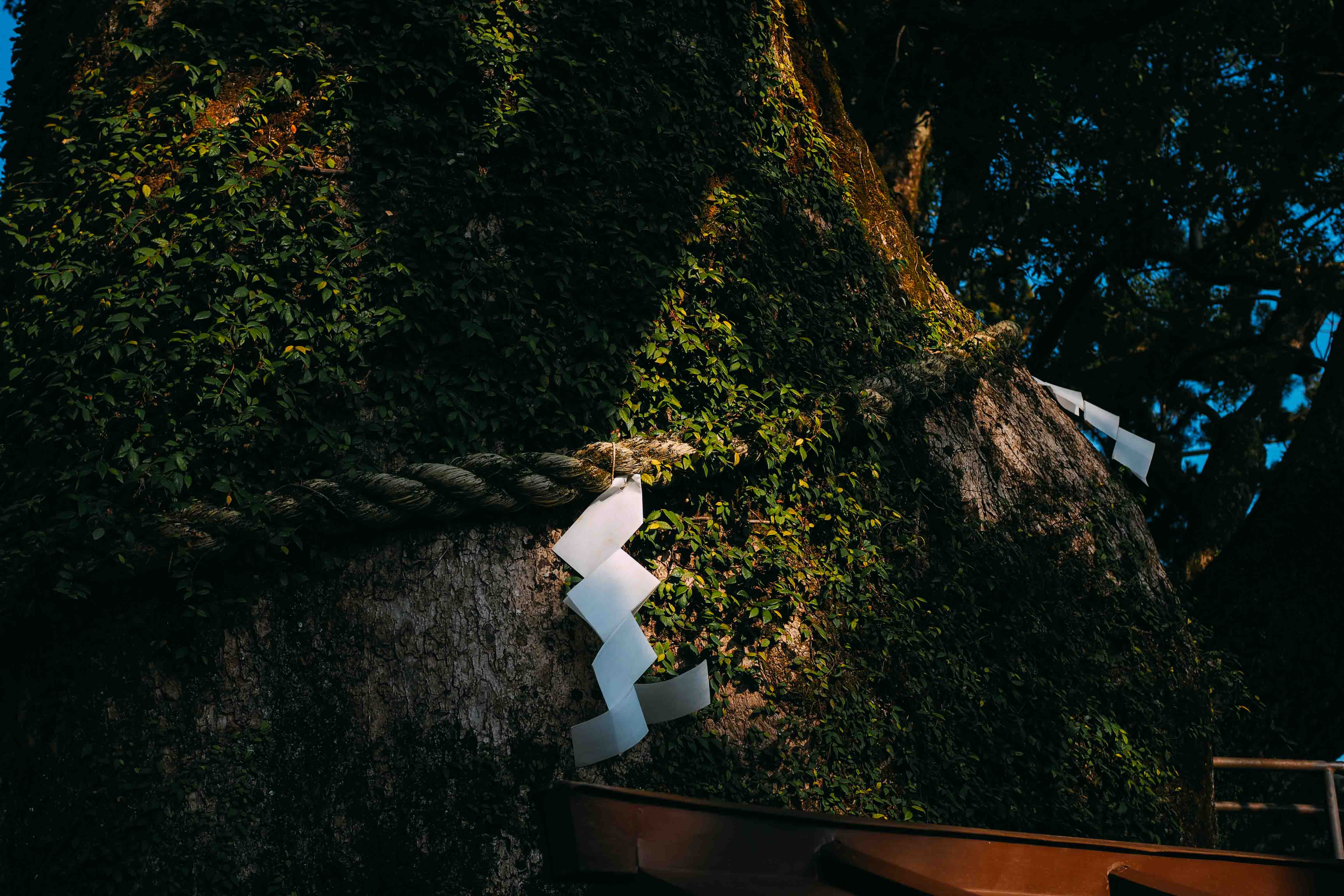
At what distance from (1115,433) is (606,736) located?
253cm

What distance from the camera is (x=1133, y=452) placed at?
137 inches

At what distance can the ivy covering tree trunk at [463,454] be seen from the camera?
1.89 metres

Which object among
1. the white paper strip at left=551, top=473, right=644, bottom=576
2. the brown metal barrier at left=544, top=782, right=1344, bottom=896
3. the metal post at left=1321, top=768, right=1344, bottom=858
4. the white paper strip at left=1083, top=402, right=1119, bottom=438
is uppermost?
the white paper strip at left=1083, top=402, right=1119, bottom=438

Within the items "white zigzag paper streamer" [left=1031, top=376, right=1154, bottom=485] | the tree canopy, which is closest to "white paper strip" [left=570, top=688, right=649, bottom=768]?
"white zigzag paper streamer" [left=1031, top=376, right=1154, bottom=485]

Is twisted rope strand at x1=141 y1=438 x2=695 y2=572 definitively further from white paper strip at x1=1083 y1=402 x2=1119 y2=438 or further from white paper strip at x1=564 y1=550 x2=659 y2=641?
white paper strip at x1=1083 y1=402 x2=1119 y2=438

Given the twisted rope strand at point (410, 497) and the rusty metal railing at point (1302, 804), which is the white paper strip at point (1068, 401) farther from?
the twisted rope strand at point (410, 497)

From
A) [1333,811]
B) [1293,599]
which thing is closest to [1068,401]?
[1293,599]

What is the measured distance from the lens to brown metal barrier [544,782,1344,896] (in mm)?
1198

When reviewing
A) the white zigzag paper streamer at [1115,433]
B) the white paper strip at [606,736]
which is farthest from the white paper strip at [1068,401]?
the white paper strip at [606,736]

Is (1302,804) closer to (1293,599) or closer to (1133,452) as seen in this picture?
(1293,599)

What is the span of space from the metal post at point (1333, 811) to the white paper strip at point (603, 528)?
328 centimetres

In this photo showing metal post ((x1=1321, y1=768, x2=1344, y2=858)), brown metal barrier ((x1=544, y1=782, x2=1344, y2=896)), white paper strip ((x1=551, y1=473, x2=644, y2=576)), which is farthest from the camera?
metal post ((x1=1321, y1=768, x2=1344, y2=858))

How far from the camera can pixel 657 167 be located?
106 inches

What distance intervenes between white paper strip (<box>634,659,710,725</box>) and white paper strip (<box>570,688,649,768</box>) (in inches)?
2.9
